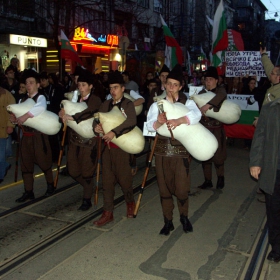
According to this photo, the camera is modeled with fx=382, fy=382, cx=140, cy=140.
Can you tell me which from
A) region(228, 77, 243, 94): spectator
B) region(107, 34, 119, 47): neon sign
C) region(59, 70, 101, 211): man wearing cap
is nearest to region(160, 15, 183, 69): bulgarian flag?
region(228, 77, 243, 94): spectator

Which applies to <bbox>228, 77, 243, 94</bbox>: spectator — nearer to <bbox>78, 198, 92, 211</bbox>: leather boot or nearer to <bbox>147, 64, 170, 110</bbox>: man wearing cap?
<bbox>147, 64, 170, 110</bbox>: man wearing cap

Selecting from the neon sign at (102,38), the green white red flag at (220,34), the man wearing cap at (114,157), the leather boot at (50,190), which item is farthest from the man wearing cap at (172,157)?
the neon sign at (102,38)

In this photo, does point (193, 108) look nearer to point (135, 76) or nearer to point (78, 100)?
point (78, 100)

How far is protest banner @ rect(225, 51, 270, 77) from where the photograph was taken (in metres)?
10.6

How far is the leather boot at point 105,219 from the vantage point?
16.3ft

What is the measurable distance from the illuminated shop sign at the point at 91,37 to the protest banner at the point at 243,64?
11936 millimetres

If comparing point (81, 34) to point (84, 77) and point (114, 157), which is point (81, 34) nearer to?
point (84, 77)

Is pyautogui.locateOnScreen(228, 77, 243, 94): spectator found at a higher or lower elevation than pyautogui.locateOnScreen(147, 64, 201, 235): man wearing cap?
higher

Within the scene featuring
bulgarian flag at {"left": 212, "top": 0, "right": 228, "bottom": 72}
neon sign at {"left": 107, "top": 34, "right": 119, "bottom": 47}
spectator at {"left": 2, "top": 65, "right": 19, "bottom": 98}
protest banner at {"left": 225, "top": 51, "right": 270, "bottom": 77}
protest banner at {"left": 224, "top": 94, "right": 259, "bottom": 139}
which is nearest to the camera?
bulgarian flag at {"left": 212, "top": 0, "right": 228, "bottom": 72}

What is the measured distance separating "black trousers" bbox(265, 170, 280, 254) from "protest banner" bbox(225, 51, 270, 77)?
7.36 meters

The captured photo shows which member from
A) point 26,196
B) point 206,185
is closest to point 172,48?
point 206,185

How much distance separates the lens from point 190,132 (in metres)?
4.25

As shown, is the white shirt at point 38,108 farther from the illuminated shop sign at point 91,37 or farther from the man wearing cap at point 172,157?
the illuminated shop sign at point 91,37

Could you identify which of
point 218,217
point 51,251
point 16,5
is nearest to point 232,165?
point 218,217
